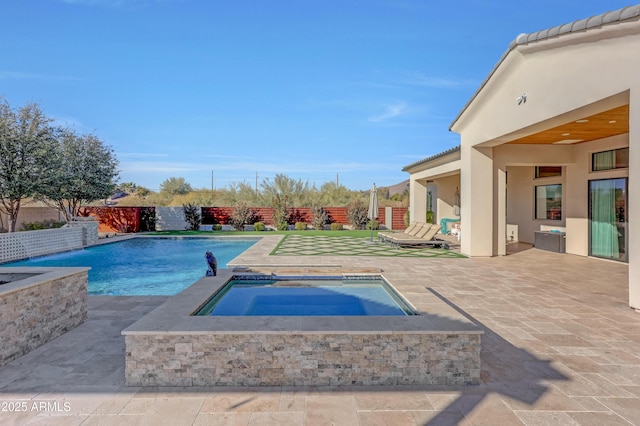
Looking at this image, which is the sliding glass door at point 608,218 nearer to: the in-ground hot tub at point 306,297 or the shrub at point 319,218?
the in-ground hot tub at point 306,297

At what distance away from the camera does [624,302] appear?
554cm

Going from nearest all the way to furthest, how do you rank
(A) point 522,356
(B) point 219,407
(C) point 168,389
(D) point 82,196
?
(B) point 219,407, (C) point 168,389, (A) point 522,356, (D) point 82,196

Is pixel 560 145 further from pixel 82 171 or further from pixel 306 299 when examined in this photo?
pixel 82 171

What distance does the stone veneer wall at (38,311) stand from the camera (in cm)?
350

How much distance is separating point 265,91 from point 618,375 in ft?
54.2

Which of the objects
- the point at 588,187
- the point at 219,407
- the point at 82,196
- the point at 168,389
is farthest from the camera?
the point at 82,196

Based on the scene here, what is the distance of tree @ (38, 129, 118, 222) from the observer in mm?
14594

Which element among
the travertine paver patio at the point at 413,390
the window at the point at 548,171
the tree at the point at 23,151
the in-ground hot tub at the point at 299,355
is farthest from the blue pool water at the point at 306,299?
the tree at the point at 23,151

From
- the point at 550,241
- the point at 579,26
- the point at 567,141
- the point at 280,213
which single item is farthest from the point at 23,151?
the point at 550,241

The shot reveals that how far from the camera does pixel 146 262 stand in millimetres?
10859

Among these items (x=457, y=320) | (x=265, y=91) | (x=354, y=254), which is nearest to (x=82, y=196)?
(x=265, y=91)

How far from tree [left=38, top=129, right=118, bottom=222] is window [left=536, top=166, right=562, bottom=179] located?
17.9m

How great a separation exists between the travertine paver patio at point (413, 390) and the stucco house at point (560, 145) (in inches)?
77.7

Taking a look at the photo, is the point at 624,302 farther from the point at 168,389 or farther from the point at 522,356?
the point at 168,389
